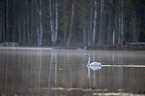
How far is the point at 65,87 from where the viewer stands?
8.86m

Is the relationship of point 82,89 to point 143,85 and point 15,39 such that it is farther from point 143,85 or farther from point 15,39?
point 15,39

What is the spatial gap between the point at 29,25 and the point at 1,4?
8.62m

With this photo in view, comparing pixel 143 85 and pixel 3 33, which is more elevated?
pixel 3 33

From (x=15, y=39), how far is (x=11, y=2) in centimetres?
891

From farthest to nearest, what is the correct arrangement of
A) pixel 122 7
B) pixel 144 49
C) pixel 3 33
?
pixel 3 33, pixel 122 7, pixel 144 49

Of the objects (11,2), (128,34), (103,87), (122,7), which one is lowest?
(103,87)

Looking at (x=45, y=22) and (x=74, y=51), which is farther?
(x=45, y=22)

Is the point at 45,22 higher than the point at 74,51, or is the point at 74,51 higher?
the point at 45,22

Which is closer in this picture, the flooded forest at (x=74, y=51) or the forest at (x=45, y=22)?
the flooded forest at (x=74, y=51)

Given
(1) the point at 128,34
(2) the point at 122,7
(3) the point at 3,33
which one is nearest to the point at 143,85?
(2) the point at 122,7

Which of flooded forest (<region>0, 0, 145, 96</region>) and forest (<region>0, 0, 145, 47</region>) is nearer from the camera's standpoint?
flooded forest (<region>0, 0, 145, 96</region>)

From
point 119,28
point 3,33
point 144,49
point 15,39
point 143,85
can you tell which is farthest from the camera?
point 15,39

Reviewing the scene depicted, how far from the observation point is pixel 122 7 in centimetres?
4428

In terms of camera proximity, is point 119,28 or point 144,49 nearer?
point 144,49
